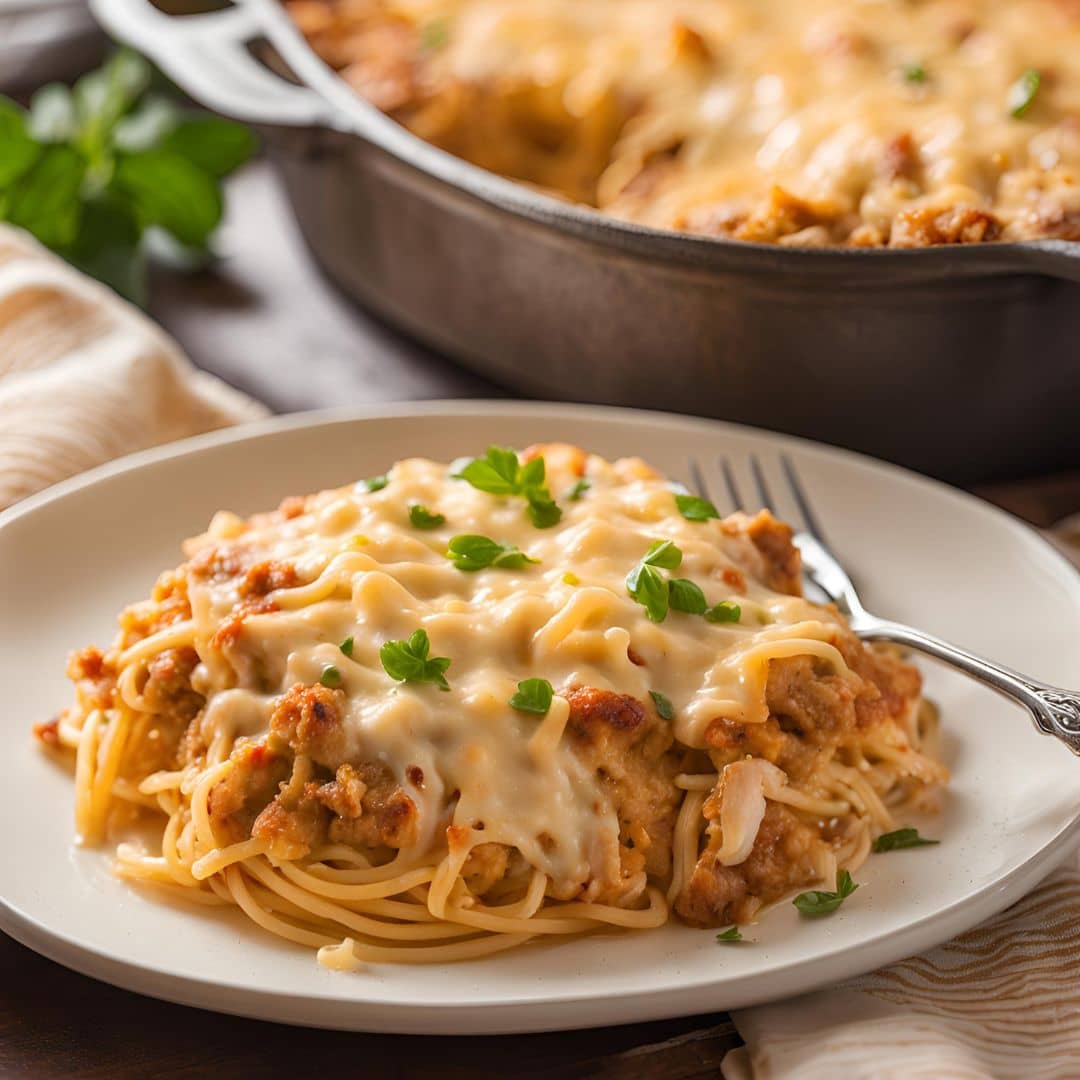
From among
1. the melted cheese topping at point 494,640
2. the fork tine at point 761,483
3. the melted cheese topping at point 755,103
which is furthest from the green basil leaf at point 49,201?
the fork tine at point 761,483

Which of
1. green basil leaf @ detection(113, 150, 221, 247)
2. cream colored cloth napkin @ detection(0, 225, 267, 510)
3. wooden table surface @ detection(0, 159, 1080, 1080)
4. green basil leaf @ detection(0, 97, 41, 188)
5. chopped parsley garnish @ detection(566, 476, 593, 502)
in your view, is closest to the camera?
wooden table surface @ detection(0, 159, 1080, 1080)

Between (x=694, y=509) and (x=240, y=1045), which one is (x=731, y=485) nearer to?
(x=694, y=509)

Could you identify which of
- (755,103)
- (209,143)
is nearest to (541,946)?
(755,103)

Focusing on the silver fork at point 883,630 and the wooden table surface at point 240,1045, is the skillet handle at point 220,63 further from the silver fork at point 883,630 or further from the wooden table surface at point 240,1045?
the wooden table surface at point 240,1045

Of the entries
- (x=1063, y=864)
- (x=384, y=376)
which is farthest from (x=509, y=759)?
(x=384, y=376)

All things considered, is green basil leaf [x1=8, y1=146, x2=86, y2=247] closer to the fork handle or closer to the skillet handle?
the skillet handle

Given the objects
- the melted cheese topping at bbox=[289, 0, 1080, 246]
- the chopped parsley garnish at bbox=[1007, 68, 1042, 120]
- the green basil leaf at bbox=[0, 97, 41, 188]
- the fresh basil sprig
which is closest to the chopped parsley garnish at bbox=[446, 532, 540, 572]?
the melted cheese topping at bbox=[289, 0, 1080, 246]
